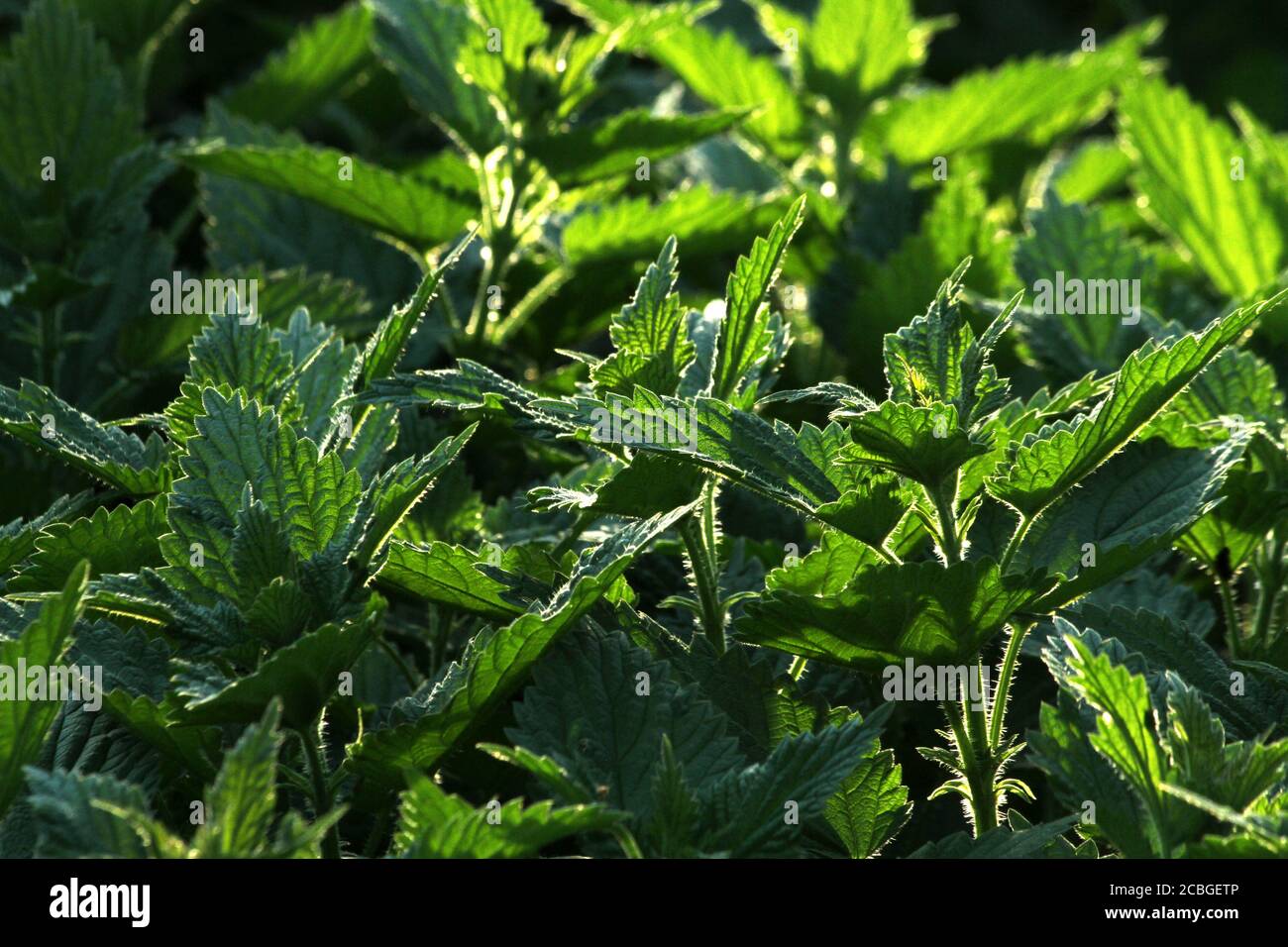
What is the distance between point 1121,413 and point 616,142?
0.79 meters

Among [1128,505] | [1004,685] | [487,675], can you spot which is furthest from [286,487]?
[1128,505]

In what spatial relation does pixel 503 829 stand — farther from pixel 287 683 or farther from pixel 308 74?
pixel 308 74

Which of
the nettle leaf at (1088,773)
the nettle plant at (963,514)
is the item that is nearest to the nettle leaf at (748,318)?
the nettle plant at (963,514)

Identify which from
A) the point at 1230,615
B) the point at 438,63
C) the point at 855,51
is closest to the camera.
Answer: the point at 1230,615

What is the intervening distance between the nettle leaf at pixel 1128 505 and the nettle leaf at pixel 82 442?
68cm

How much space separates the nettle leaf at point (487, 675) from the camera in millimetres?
980

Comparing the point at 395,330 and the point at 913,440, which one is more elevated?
the point at 395,330

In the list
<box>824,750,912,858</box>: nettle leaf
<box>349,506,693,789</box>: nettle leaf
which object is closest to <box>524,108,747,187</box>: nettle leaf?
<box>349,506,693,789</box>: nettle leaf

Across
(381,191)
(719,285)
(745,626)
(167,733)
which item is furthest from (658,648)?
(719,285)

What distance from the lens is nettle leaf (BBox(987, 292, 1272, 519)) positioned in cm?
103

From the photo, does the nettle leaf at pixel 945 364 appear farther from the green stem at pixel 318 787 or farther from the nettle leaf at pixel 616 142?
the nettle leaf at pixel 616 142

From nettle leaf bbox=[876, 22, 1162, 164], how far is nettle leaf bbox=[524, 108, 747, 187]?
1.92ft

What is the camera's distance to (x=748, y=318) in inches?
44.7
